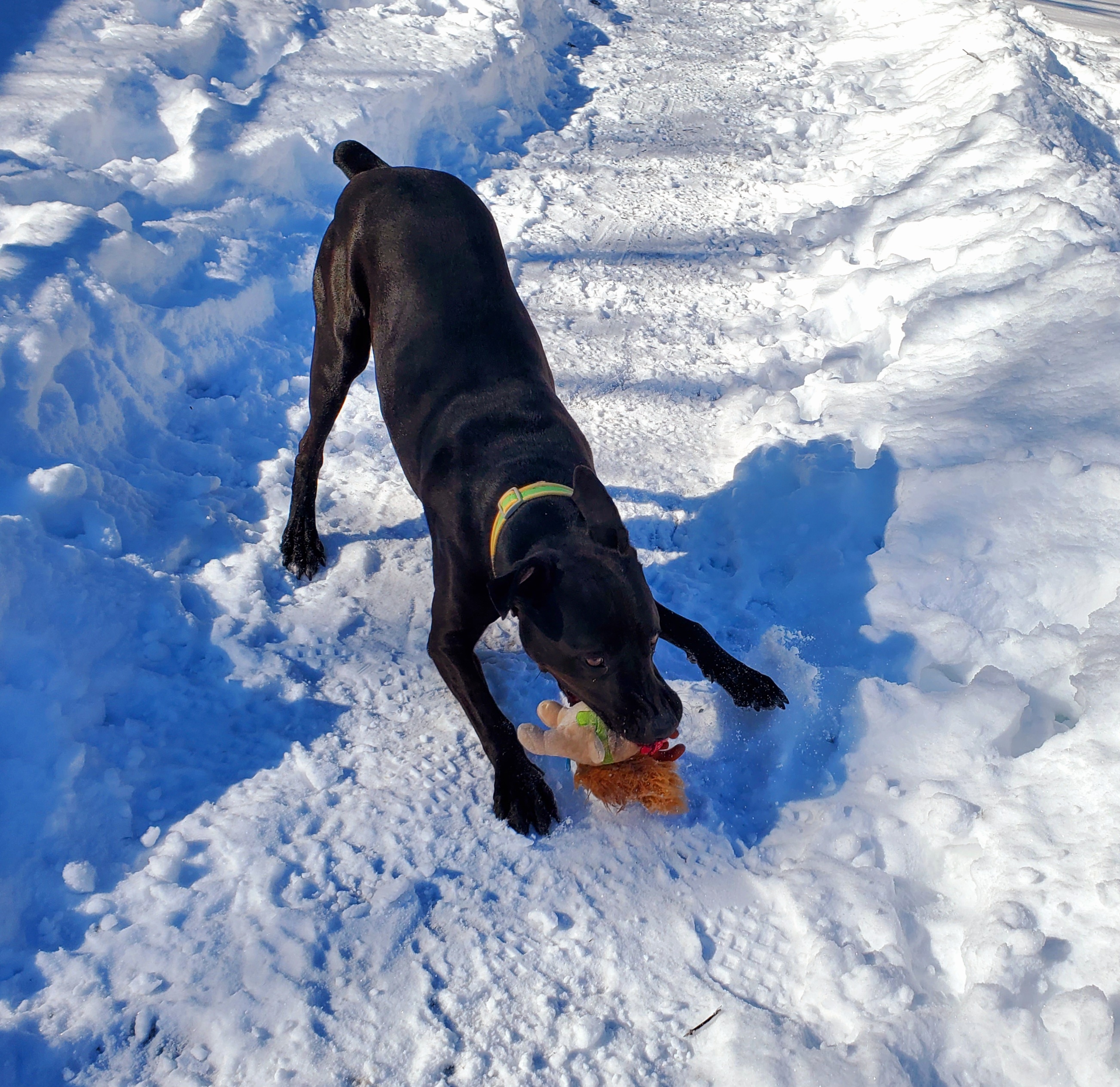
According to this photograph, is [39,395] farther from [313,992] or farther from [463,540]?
[313,992]

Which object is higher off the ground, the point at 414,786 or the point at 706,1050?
the point at 706,1050

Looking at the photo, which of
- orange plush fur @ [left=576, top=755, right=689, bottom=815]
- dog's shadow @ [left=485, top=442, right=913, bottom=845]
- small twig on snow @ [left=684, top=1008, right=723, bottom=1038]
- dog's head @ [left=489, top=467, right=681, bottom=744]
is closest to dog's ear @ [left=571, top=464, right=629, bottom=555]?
dog's head @ [left=489, top=467, right=681, bottom=744]

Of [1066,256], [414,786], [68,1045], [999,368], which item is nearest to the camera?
[68,1045]

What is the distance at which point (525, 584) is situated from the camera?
2.40 metres

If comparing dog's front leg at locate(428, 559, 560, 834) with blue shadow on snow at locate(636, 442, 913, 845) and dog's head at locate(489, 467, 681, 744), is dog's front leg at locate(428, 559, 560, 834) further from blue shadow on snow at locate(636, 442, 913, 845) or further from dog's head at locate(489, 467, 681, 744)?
blue shadow on snow at locate(636, 442, 913, 845)

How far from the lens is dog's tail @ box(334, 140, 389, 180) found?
404 cm

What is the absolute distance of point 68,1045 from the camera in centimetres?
199

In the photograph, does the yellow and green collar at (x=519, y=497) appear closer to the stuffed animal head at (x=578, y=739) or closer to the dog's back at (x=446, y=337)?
the dog's back at (x=446, y=337)

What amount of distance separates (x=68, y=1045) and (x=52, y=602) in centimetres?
136

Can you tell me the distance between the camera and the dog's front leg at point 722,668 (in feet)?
9.87

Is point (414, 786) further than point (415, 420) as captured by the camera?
No

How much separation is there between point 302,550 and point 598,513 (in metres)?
1.55

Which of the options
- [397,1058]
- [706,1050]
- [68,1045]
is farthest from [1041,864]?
[68,1045]

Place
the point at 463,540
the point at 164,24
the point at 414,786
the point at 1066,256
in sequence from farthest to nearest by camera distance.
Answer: the point at 164,24 < the point at 1066,256 < the point at 463,540 < the point at 414,786
